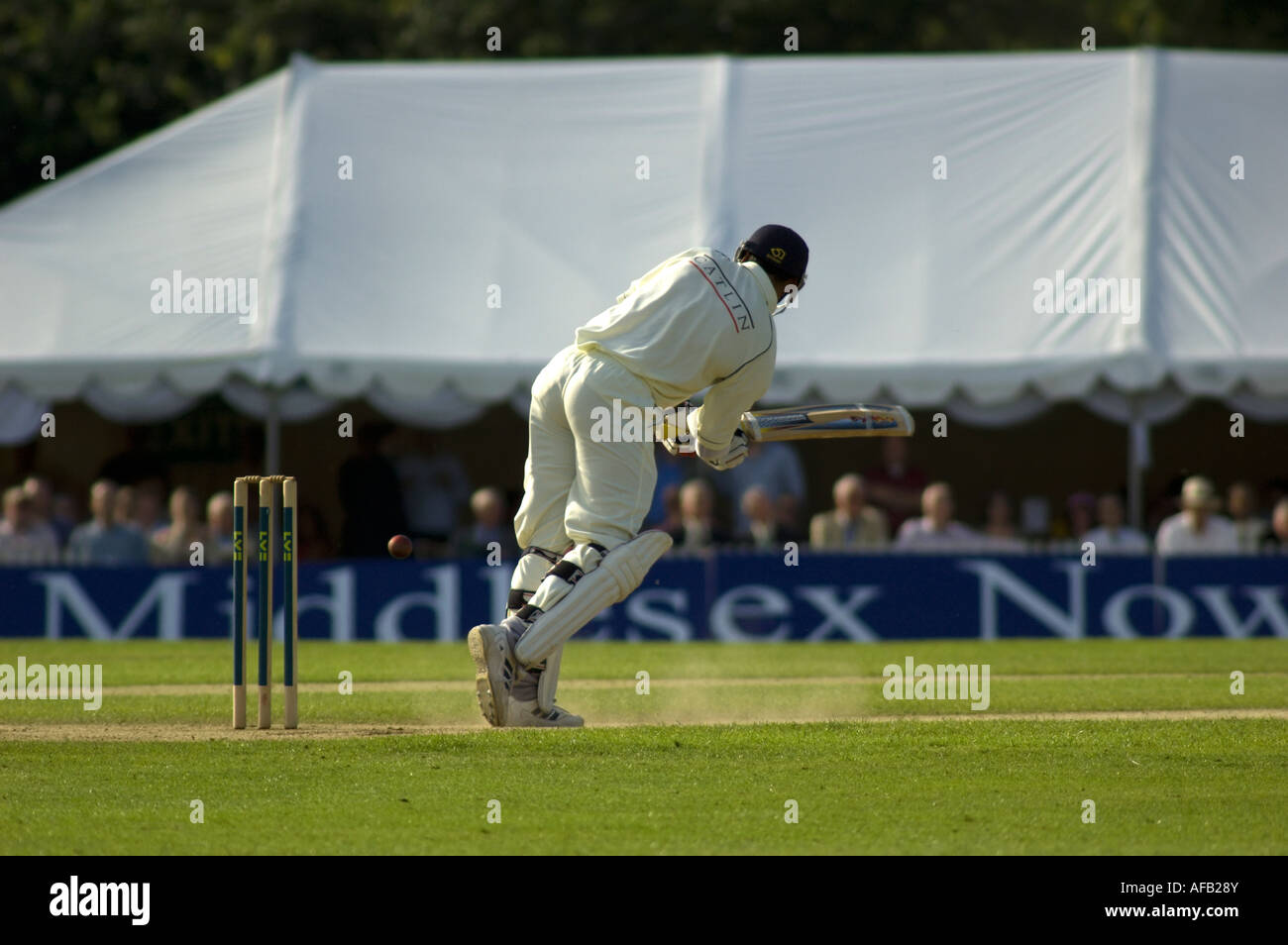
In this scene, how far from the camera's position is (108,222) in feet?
58.3

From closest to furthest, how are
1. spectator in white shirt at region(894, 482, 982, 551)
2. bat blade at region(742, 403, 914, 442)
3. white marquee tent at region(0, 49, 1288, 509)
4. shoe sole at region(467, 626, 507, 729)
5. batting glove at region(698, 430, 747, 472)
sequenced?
shoe sole at region(467, 626, 507, 729), batting glove at region(698, 430, 747, 472), bat blade at region(742, 403, 914, 442), spectator in white shirt at region(894, 482, 982, 551), white marquee tent at region(0, 49, 1288, 509)

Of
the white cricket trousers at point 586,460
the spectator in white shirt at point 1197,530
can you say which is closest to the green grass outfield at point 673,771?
the white cricket trousers at point 586,460

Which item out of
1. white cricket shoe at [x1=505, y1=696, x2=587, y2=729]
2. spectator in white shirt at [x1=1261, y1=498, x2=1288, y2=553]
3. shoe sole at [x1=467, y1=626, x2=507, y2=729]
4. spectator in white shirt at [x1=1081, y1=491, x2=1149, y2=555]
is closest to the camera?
shoe sole at [x1=467, y1=626, x2=507, y2=729]

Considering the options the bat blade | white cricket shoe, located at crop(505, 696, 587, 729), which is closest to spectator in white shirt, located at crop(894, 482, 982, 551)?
the bat blade

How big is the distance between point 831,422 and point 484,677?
2.20 meters

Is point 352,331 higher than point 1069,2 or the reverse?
the reverse

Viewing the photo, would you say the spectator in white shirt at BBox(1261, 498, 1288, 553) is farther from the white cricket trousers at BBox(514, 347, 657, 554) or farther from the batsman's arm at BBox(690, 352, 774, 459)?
the white cricket trousers at BBox(514, 347, 657, 554)

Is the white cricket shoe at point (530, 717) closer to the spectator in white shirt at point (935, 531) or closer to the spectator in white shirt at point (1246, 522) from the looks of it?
the spectator in white shirt at point (935, 531)

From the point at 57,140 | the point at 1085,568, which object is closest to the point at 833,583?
the point at 1085,568

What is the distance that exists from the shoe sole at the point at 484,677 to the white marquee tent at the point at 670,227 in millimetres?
8195

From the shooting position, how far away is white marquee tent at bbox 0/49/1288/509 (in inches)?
639
